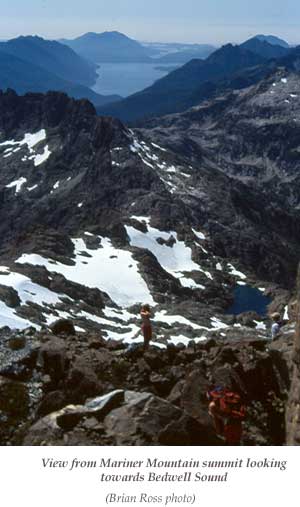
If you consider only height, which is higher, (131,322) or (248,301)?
(131,322)

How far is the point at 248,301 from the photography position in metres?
131

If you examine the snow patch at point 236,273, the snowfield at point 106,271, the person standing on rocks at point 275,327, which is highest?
the person standing on rocks at point 275,327

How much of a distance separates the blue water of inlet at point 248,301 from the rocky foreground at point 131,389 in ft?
332

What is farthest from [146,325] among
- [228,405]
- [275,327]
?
[228,405]

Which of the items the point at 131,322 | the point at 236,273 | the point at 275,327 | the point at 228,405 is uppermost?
the point at 228,405

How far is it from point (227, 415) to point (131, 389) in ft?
15.6

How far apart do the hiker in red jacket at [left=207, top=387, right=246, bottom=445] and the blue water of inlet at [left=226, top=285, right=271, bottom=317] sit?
106471mm

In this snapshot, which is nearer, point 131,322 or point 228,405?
point 228,405

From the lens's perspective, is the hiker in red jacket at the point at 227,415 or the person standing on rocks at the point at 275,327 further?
the person standing on rocks at the point at 275,327

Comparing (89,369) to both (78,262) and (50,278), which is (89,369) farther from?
(78,262)

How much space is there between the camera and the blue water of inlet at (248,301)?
126 meters

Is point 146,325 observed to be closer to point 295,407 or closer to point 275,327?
point 275,327

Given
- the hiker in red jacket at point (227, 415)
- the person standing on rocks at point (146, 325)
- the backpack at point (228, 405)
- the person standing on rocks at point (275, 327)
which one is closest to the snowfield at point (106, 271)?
the person standing on rocks at point (146, 325)

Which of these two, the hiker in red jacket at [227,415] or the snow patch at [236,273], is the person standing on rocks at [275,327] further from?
the snow patch at [236,273]
